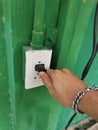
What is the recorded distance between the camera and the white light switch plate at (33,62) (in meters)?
0.49

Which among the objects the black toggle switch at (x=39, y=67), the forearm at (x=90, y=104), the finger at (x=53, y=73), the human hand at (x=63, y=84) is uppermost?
the black toggle switch at (x=39, y=67)

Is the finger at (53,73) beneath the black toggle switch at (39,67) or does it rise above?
beneath

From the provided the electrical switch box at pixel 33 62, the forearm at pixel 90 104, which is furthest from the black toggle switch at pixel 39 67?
the forearm at pixel 90 104

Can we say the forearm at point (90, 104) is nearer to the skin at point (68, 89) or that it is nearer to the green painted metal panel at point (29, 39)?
the skin at point (68, 89)

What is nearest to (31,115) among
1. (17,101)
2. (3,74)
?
(17,101)

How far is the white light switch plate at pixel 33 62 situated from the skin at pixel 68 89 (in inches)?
1.0

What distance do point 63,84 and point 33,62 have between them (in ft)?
0.31

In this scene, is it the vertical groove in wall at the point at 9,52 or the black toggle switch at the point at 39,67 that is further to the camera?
the black toggle switch at the point at 39,67

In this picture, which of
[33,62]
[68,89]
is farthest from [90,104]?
[33,62]

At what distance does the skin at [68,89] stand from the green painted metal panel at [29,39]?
1.9 inches

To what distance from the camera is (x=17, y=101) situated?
2.05 ft

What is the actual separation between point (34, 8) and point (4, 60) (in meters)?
0.15

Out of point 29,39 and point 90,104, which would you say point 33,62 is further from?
point 90,104

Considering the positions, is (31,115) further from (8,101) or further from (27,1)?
(27,1)
